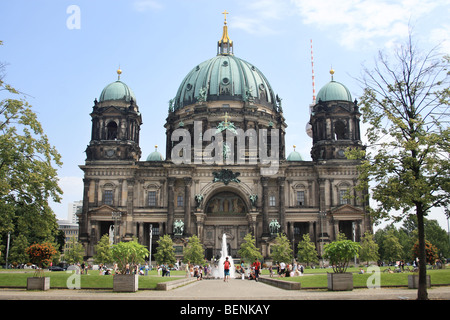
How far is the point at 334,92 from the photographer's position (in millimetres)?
77375

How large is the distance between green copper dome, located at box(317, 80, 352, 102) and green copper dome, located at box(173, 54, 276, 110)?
12.8m

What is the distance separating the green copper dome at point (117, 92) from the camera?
76.1m

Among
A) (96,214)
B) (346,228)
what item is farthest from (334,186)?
(96,214)

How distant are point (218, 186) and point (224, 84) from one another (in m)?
22.0

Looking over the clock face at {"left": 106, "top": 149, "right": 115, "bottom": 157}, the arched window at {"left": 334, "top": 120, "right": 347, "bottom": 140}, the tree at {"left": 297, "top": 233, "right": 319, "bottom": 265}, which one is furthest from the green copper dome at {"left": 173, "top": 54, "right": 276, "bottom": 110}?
the tree at {"left": 297, "top": 233, "right": 319, "bottom": 265}

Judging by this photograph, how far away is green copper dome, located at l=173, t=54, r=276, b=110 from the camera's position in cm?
8538

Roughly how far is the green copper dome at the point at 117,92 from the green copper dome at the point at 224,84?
42.5 feet

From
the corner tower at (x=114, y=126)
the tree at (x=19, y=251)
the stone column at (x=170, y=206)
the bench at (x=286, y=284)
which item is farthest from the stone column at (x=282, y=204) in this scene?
the tree at (x=19, y=251)

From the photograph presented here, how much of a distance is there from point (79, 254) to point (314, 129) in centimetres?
4190

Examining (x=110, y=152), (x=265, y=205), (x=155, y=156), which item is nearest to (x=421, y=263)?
(x=265, y=205)

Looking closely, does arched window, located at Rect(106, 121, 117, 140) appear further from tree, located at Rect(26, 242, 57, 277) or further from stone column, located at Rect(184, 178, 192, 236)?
tree, located at Rect(26, 242, 57, 277)

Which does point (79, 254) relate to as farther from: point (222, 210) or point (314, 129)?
point (314, 129)

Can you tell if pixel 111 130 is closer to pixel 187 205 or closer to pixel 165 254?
pixel 187 205

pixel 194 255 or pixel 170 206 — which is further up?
pixel 170 206
